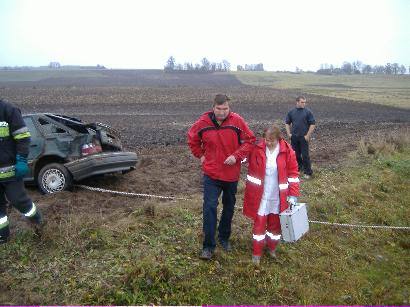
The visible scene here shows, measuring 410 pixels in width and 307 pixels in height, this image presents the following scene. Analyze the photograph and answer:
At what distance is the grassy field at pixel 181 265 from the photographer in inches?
172

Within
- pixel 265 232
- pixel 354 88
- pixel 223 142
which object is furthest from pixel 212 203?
pixel 354 88

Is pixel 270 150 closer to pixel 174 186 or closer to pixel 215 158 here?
pixel 215 158

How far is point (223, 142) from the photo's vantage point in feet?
15.8

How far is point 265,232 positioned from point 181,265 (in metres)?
1.12

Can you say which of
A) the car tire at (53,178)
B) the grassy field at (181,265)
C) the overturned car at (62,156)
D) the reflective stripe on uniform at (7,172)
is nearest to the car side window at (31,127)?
the overturned car at (62,156)

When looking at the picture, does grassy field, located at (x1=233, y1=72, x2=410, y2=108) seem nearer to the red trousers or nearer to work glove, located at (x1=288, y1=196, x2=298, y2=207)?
the red trousers

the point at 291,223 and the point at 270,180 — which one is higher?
the point at 270,180

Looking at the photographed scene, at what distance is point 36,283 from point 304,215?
124 inches

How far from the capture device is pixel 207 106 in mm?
27969

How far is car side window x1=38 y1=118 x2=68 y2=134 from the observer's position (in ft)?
25.4

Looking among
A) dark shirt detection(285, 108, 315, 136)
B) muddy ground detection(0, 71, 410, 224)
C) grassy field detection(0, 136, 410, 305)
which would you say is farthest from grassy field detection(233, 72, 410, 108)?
grassy field detection(0, 136, 410, 305)

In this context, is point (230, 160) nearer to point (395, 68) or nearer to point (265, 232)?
point (265, 232)

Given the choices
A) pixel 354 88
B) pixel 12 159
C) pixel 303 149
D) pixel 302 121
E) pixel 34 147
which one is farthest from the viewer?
pixel 354 88

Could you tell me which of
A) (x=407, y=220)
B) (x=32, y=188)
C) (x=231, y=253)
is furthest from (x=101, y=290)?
(x=407, y=220)
